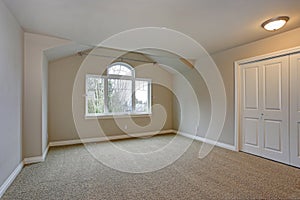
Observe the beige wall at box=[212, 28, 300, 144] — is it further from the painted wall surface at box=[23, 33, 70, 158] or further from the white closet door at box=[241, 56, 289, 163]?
the painted wall surface at box=[23, 33, 70, 158]

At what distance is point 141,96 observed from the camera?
595 centimetres

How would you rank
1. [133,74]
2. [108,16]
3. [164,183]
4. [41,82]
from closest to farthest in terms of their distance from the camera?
A: [164,183] < [108,16] < [41,82] < [133,74]

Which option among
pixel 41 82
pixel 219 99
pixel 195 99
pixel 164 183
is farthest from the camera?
pixel 195 99

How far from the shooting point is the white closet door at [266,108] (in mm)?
3260

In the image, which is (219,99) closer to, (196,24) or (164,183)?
(196,24)

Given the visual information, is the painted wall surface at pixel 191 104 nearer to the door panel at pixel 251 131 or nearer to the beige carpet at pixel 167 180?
the door panel at pixel 251 131

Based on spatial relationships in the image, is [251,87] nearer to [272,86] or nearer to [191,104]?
[272,86]

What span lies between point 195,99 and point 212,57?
1327mm

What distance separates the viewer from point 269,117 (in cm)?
349

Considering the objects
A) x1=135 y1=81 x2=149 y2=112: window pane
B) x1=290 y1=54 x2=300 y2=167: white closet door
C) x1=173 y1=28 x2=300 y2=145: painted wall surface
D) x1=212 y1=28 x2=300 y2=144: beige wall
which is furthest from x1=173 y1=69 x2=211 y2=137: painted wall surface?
x1=290 y1=54 x2=300 y2=167: white closet door

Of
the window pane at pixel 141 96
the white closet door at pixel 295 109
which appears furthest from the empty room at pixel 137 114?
the window pane at pixel 141 96

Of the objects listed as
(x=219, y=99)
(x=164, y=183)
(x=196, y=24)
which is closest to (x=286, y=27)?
(x=196, y=24)

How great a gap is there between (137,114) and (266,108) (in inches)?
136

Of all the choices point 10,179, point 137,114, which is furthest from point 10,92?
point 137,114
